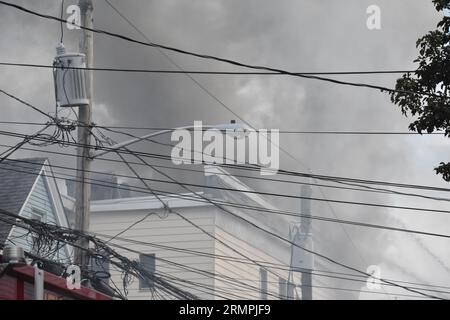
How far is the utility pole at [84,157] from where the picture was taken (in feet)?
63.2

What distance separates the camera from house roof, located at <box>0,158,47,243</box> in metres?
29.2

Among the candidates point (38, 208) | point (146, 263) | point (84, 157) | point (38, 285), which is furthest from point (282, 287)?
point (38, 285)

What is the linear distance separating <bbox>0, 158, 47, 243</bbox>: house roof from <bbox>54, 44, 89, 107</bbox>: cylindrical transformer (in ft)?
29.0

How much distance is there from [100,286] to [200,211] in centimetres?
1434

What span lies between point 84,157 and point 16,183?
1087 cm

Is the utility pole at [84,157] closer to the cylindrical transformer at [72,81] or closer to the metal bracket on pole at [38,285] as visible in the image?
the cylindrical transformer at [72,81]

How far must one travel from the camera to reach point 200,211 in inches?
1342

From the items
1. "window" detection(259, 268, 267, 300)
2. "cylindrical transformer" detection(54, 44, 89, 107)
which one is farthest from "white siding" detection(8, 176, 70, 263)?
"cylindrical transformer" detection(54, 44, 89, 107)

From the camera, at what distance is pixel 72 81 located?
20141 mm

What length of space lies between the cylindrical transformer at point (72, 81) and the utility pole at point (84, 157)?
115 millimetres

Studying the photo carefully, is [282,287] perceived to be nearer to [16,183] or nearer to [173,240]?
[173,240]

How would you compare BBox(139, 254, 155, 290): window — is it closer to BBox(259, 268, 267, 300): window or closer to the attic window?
BBox(259, 268, 267, 300): window
